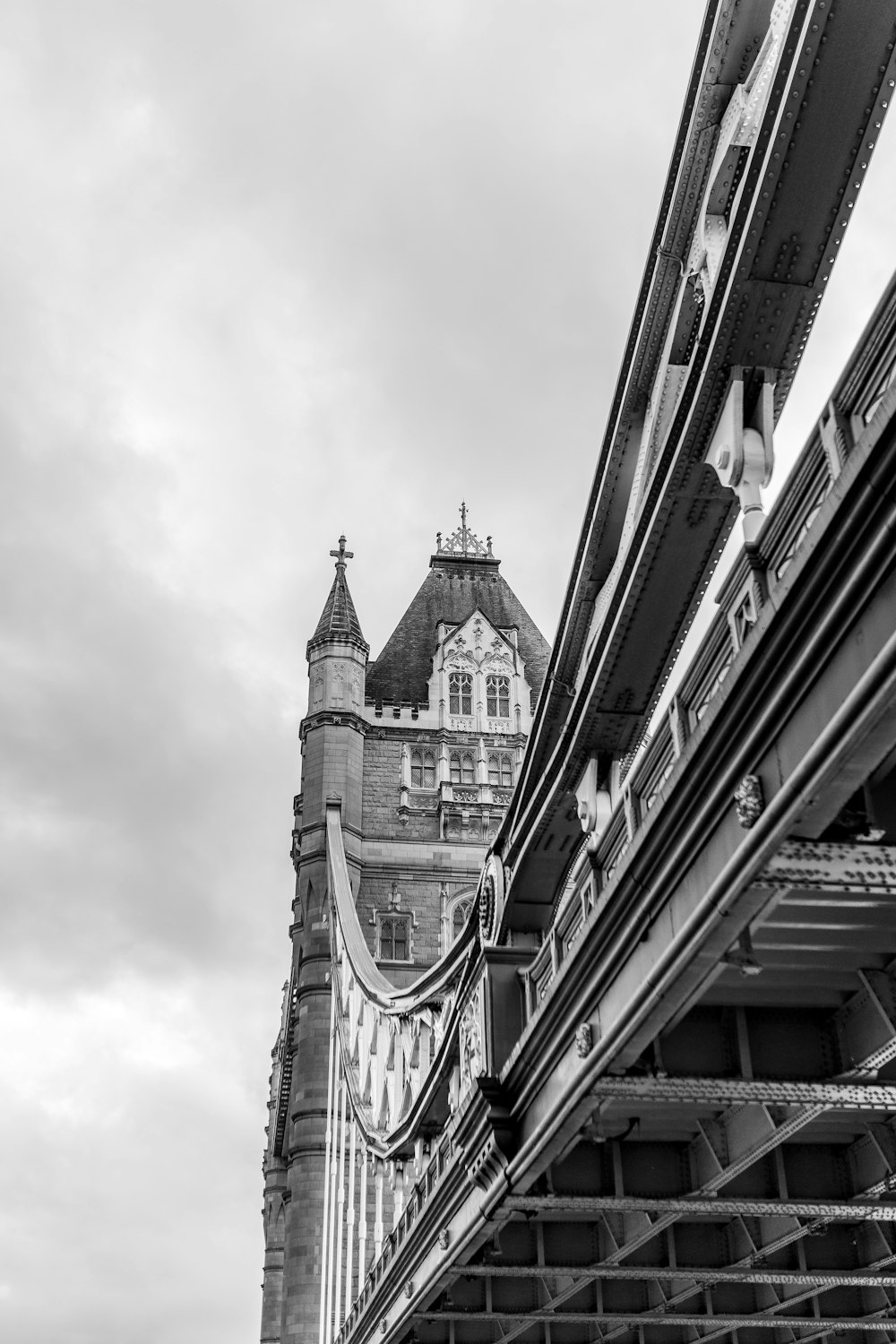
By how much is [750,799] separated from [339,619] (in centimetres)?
4370

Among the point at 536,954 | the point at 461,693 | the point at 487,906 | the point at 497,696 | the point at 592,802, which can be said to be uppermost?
the point at 461,693

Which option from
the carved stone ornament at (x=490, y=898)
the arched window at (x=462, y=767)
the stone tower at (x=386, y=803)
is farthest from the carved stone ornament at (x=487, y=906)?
the arched window at (x=462, y=767)

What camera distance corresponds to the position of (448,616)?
184 ft

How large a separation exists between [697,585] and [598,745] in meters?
2.25

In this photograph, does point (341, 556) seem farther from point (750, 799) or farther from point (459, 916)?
point (750, 799)

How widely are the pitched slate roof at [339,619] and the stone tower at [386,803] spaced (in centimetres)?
8

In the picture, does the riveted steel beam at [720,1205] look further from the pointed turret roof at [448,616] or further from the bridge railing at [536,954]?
the pointed turret roof at [448,616]

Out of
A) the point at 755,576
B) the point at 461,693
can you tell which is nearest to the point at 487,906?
the point at 755,576

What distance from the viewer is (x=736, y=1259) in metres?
16.1

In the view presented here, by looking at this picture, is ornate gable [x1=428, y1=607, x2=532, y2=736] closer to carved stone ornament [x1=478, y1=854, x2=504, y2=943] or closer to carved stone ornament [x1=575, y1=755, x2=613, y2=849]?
carved stone ornament [x1=478, y1=854, x2=504, y2=943]

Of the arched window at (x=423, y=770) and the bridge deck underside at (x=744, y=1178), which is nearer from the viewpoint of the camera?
the bridge deck underside at (x=744, y=1178)

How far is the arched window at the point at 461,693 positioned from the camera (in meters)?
51.4

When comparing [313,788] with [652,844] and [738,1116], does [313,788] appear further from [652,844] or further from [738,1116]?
[652,844]

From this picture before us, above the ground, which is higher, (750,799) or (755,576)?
(755,576)
